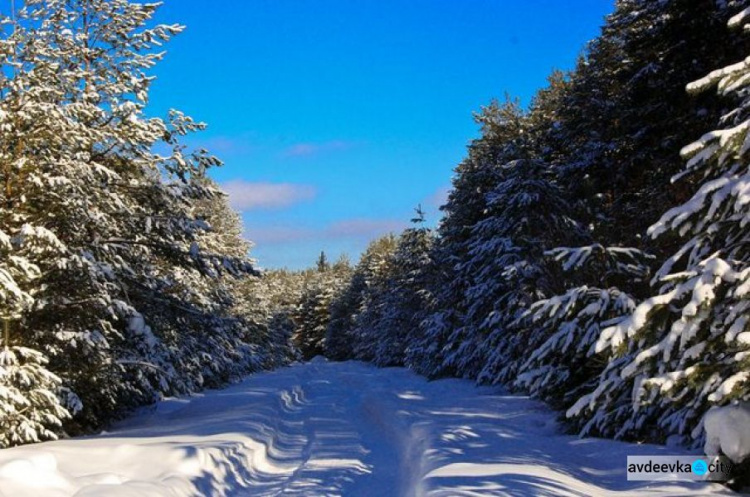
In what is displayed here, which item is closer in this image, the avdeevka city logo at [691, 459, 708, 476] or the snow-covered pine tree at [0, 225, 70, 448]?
the avdeevka city logo at [691, 459, 708, 476]

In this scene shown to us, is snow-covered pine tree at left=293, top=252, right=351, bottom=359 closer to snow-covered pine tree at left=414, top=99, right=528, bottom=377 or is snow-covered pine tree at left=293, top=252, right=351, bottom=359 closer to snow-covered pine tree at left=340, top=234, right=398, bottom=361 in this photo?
snow-covered pine tree at left=340, top=234, right=398, bottom=361

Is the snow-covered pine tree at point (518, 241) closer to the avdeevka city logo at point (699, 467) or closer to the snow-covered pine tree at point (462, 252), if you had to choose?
the snow-covered pine tree at point (462, 252)

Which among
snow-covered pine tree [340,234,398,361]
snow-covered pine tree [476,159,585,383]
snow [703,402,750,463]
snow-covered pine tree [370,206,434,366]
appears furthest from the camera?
snow-covered pine tree [340,234,398,361]

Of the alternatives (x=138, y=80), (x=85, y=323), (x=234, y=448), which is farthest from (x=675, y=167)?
(x=85, y=323)

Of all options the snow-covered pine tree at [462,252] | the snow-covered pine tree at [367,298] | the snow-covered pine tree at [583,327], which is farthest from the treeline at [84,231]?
the snow-covered pine tree at [367,298]

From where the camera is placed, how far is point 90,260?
1067 centimetres

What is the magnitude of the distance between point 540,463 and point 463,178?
21.1 meters

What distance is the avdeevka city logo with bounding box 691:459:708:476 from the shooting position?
6759mm

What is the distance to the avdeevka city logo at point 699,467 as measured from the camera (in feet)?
22.2

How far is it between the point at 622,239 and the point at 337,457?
10.0 meters

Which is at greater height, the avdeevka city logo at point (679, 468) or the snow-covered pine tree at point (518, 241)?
the snow-covered pine tree at point (518, 241)

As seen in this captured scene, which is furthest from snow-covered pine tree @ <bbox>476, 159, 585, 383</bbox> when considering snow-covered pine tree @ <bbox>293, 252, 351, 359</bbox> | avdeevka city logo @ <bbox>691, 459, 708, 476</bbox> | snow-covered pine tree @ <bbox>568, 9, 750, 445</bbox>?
snow-covered pine tree @ <bbox>293, 252, 351, 359</bbox>

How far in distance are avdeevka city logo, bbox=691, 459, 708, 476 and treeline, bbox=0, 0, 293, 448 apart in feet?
30.8

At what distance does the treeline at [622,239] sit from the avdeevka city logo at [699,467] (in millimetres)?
354
